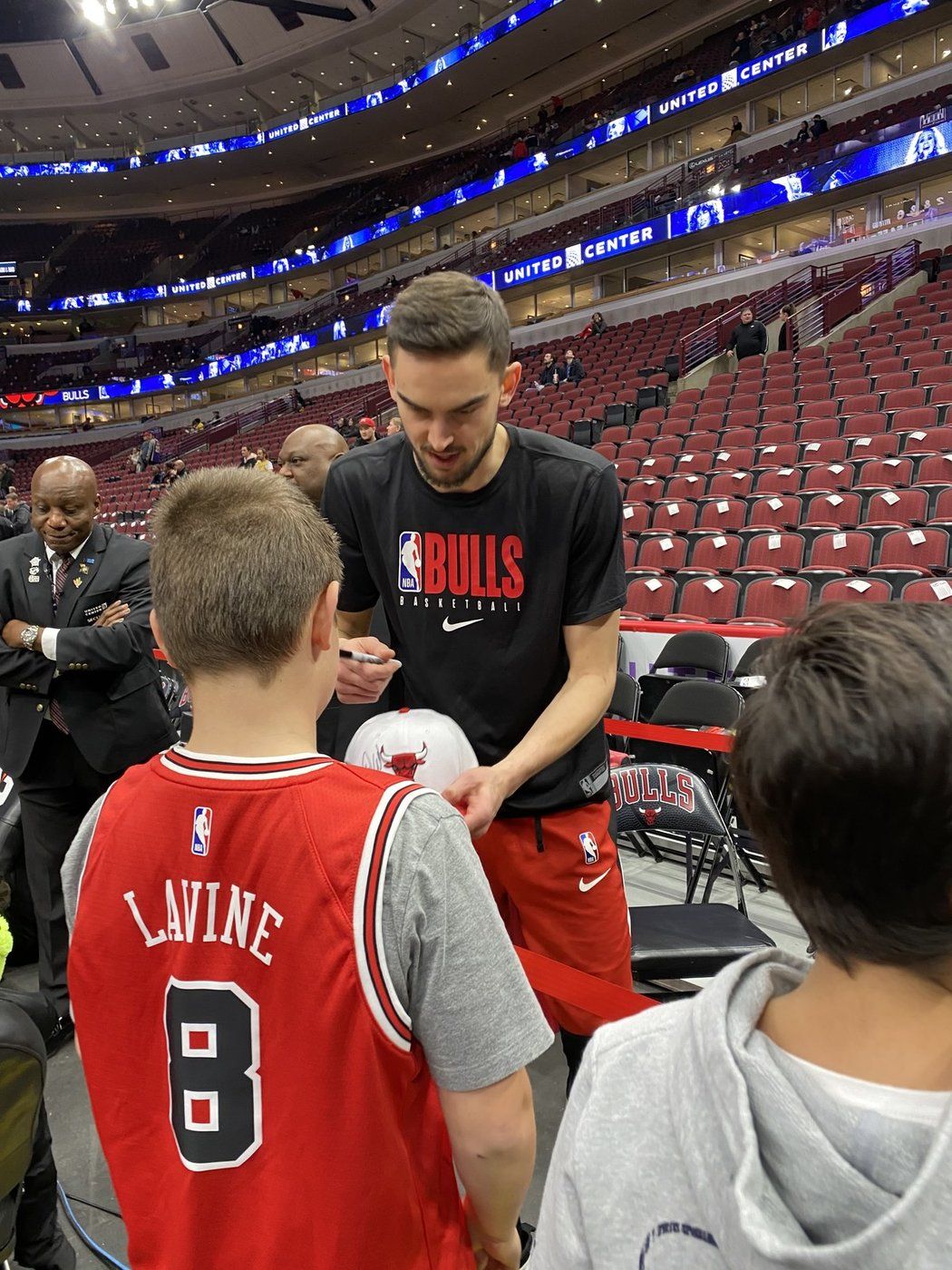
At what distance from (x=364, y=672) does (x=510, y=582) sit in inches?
12.9

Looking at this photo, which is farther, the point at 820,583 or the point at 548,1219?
the point at 820,583

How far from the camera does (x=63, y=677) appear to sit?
A: 101 inches

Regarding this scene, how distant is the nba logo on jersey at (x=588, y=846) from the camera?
5.11 feet

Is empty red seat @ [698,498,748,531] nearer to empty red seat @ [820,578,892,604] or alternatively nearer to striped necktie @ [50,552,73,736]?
empty red seat @ [820,578,892,604]

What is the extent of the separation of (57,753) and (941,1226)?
8.79 ft

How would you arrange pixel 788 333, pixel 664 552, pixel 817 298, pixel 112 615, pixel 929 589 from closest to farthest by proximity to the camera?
pixel 112 615
pixel 929 589
pixel 664 552
pixel 788 333
pixel 817 298

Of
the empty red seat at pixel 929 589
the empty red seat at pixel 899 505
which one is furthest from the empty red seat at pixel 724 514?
the empty red seat at pixel 929 589

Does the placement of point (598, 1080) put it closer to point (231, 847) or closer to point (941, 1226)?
point (941, 1226)

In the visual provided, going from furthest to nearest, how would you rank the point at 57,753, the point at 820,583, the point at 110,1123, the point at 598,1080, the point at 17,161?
1. the point at 17,161
2. the point at 820,583
3. the point at 57,753
4. the point at 110,1123
5. the point at 598,1080

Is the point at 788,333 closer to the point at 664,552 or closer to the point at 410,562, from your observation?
the point at 664,552

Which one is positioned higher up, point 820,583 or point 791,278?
point 791,278

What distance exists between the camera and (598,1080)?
2.00 ft

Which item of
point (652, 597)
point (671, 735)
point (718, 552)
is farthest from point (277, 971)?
point (718, 552)

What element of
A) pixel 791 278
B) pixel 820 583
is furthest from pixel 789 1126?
pixel 791 278
